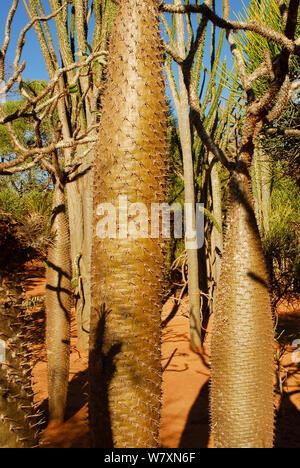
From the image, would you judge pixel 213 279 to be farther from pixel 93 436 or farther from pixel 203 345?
pixel 93 436

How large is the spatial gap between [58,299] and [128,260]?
2.26m

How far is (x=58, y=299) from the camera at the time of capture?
3.12m

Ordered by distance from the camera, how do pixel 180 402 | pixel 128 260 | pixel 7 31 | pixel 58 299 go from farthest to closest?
pixel 180 402 < pixel 58 299 < pixel 7 31 < pixel 128 260

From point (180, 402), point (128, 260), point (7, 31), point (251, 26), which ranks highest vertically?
point (7, 31)

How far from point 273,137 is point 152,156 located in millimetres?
2584

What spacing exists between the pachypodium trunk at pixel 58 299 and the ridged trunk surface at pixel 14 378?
197 centimetres

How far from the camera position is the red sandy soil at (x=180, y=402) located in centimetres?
308

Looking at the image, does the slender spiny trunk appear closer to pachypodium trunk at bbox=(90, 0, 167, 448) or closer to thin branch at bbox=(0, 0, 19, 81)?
pachypodium trunk at bbox=(90, 0, 167, 448)

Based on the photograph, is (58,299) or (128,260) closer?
(128,260)

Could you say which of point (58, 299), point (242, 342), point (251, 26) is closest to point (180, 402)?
point (58, 299)

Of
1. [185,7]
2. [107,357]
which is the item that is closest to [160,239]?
[107,357]

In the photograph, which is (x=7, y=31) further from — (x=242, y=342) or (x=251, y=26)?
(x=242, y=342)

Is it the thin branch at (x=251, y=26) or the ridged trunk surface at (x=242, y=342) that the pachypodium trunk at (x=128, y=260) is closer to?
the thin branch at (x=251, y=26)

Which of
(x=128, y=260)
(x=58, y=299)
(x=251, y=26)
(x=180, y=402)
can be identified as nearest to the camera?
(x=128, y=260)
